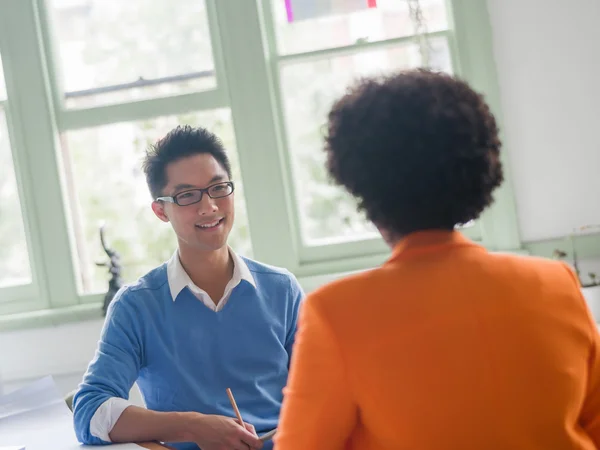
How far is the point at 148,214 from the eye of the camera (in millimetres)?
3387

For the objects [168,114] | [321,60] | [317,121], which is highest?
[321,60]

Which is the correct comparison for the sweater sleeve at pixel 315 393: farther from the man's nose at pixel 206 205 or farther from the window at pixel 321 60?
the window at pixel 321 60

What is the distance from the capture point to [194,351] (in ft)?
6.24

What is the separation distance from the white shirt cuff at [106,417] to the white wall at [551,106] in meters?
1.84

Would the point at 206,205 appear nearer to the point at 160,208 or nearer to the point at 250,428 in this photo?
the point at 160,208

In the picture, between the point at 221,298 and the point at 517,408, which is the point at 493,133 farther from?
the point at 221,298

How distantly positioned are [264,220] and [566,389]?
2.27 meters

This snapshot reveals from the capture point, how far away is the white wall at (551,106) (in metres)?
2.97

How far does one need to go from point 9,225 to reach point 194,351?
1.87m

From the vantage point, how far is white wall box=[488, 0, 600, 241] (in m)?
2.97

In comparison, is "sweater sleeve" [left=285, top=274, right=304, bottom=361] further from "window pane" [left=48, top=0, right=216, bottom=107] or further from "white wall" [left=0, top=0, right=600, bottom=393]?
"window pane" [left=48, top=0, right=216, bottom=107]

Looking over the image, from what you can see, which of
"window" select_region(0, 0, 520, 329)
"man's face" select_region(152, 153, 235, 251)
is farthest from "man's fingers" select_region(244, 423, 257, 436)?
"window" select_region(0, 0, 520, 329)

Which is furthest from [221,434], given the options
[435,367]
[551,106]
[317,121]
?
[551,106]

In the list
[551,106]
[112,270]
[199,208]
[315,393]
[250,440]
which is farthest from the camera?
[112,270]
